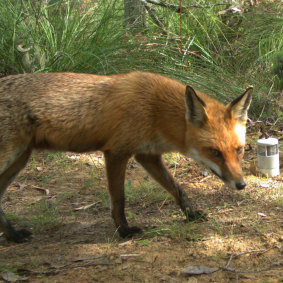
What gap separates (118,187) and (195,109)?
1174 millimetres

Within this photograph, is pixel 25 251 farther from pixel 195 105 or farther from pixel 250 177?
pixel 250 177

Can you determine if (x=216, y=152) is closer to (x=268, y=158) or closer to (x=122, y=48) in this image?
(x=268, y=158)

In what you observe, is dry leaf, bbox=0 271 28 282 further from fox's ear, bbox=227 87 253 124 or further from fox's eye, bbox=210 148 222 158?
fox's ear, bbox=227 87 253 124

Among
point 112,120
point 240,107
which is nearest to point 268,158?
→ point 240,107

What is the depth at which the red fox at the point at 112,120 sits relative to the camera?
3.79 metres

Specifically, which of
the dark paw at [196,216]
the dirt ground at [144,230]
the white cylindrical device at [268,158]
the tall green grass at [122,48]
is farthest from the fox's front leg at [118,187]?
the tall green grass at [122,48]

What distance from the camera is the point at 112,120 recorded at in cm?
400

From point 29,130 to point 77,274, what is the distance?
161cm

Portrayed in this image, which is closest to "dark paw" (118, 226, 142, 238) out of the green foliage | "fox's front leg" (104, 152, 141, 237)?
"fox's front leg" (104, 152, 141, 237)

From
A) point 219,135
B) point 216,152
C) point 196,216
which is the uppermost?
point 219,135

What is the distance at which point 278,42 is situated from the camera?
8.59 metres

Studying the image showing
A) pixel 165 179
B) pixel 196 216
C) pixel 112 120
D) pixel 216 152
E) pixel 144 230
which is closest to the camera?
pixel 216 152

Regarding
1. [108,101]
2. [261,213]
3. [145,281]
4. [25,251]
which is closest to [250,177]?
[261,213]

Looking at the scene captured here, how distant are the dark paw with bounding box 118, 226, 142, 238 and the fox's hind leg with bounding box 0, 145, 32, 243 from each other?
1.08 m
